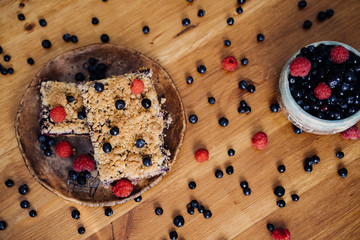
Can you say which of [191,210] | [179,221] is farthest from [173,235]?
[191,210]

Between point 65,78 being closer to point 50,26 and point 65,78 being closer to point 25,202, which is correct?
point 50,26

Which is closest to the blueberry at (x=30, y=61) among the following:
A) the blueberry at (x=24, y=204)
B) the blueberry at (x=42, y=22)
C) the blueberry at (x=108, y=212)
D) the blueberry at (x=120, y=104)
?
the blueberry at (x=42, y=22)

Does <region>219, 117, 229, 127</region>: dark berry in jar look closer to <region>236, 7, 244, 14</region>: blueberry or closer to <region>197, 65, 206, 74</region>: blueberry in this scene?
<region>197, 65, 206, 74</region>: blueberry

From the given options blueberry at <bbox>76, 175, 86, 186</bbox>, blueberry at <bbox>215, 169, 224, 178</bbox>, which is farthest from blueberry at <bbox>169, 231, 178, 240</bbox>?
blueberry at <bbox>76, 175, 86, 186</bbox>

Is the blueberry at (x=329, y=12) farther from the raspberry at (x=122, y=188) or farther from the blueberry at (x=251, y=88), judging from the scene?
the raspberry at (x=122, y=188)

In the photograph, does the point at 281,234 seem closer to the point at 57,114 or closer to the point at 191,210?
the point at 191,210

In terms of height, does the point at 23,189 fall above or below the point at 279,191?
above
